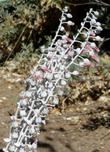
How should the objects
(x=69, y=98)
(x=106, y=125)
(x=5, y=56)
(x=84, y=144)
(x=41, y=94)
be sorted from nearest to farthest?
1. (x=41, y=94)
2. (x=84, y=144)
3. (x=106, y=125)
4. (x=69, y=98)
5. (x=5, y=56)

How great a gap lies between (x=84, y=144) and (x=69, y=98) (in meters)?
0.94

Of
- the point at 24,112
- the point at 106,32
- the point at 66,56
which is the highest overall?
the point at 66,56

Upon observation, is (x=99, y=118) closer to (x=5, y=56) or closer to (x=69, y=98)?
(x=69, y=98)

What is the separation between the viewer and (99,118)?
16.0 ft

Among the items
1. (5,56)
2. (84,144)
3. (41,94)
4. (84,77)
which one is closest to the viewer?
(41,94)

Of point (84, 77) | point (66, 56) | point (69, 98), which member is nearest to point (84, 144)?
point (69, 98)

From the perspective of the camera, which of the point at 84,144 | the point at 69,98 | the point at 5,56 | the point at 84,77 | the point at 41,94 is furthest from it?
the point at 5,56

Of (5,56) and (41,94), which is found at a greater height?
(41,94)

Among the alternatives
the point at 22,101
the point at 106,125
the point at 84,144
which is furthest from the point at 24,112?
the point at 106,125

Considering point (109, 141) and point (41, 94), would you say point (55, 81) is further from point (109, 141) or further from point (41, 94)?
point (109, 141)

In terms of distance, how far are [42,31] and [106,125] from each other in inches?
83.7

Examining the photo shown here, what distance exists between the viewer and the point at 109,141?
4391 mm

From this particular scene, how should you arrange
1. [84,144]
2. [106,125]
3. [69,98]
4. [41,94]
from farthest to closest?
[69,98] < [106,125] < [84,144] < [41,94]

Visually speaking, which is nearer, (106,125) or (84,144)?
(84,144)
